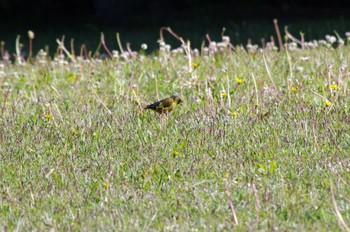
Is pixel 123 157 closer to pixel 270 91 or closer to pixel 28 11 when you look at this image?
pixel 270 91

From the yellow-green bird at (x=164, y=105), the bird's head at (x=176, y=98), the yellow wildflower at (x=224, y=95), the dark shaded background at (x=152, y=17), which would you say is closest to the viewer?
the yellow-green bird at (x=164, y=105)

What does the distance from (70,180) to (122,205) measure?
56 centimetres

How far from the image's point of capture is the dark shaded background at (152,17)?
486 inches

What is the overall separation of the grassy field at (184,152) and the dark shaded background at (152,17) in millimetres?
4882

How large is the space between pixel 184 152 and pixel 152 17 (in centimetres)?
953

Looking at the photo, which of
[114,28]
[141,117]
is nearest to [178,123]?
[141,117]

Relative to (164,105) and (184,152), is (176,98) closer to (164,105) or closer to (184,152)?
(164,105)

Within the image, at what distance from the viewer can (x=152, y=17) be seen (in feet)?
46.4

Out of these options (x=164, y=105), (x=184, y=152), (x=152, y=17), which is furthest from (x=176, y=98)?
(x=152, y=17)

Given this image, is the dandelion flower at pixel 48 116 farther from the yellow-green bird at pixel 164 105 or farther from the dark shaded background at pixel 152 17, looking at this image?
the dark shaded background at pixel 152 17

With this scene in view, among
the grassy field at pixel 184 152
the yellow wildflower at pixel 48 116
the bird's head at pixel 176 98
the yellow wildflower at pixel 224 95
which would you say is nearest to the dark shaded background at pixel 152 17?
the grassy field at pixel 184 152

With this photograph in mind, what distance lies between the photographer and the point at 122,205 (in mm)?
4066

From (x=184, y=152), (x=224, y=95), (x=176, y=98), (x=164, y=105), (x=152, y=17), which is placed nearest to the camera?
(x=184, y=152)

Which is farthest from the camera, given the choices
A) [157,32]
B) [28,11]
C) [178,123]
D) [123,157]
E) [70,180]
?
[28,11]
